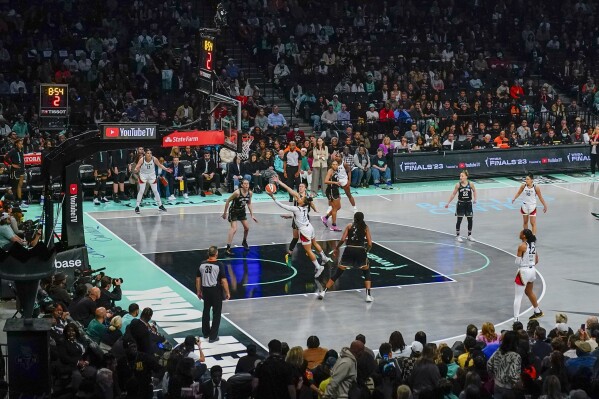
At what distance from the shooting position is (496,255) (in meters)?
26.8

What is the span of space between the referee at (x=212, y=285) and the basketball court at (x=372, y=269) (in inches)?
18.2

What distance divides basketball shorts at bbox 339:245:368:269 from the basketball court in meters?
A: 0.85

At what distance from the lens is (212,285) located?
1986cm

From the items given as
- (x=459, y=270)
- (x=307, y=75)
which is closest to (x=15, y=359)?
(x=459, y=270)

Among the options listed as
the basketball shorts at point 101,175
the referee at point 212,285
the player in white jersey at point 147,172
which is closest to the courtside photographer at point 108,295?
the referee at point 212,285

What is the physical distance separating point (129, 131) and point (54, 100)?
12.8 feet

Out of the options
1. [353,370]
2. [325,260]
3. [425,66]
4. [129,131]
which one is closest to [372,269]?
[325,260]

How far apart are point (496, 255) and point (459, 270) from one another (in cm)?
179

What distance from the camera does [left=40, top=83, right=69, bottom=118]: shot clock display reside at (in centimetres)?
2745

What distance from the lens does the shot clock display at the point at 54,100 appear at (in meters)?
27.5

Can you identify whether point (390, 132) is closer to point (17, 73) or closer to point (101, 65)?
point (101, 65)

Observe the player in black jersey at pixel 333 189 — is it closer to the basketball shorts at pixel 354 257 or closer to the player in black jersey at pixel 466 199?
the player in black jersey at pixel 466 199

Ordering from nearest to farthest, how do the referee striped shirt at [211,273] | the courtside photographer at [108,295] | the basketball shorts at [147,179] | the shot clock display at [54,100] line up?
the courtside photographer at [108,295], the referee striped shirt at [211,273], the shot clock display at [54,100], the basketball shorts at [147,179]

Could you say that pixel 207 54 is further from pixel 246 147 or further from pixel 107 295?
A: pixel 107 295
